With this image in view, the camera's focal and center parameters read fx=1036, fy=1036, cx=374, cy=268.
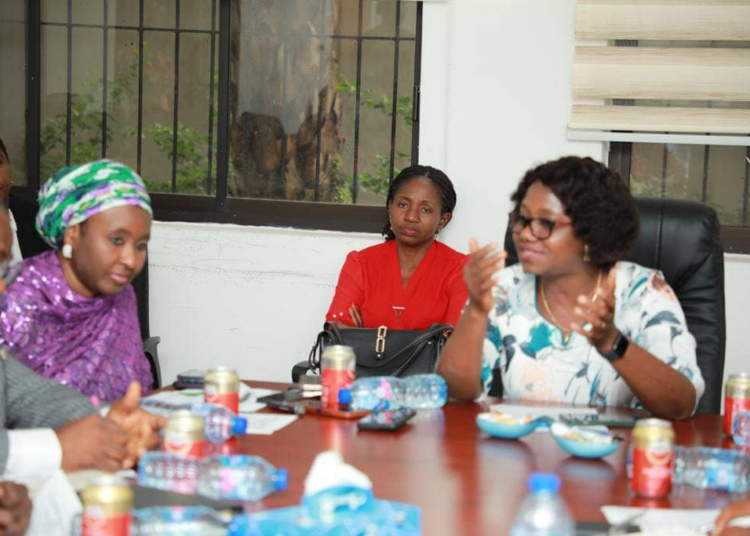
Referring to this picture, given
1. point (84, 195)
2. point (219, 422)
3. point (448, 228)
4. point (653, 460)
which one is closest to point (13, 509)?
point (219, 422)

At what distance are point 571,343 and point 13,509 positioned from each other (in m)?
1.54

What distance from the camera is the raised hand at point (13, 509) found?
145 centimetres

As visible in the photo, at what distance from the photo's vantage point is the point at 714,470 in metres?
1.81

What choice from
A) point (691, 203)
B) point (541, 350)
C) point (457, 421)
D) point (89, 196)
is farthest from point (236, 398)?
point (691, 203)

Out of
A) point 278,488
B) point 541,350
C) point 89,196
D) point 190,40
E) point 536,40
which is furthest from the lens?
point 190,40

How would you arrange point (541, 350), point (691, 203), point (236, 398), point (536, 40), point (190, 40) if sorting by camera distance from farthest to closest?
point (190, 40)
point (536, 40)
point (691, 203)
point (541, 350)
point (236, 398)

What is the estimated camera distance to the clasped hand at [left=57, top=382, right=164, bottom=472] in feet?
5.79

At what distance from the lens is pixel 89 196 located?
8.01 ft

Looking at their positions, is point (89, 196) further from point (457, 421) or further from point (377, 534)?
point (377, 534)

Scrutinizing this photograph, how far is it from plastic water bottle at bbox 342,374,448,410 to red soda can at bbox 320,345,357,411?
3 centimetres

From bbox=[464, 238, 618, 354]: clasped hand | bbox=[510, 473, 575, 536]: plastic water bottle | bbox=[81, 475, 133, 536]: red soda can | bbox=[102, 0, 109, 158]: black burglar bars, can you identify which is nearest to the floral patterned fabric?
bbox=[464, 238, 618, 354]: clasped hand

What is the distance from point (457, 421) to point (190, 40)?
2.88m

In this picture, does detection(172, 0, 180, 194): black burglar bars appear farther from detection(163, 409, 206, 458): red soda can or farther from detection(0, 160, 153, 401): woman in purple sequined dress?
detection(163, 409, 206, 458): red soda can

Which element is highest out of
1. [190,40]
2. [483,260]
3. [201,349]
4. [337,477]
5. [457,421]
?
[190,40]
